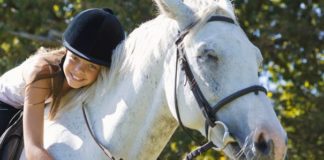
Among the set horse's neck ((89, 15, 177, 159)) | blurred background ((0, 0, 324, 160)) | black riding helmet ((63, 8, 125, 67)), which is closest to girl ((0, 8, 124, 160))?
black riding helmet ((63, 8, 125, 67))

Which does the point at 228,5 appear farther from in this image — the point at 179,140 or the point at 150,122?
the point at 179,140

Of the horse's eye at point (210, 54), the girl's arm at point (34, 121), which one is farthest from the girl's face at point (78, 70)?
the horse's eye at point (210, 54)

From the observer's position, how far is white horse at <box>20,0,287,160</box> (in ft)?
10.7

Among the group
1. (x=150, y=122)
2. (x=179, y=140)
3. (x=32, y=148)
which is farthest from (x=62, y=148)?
(x=179, y=140)

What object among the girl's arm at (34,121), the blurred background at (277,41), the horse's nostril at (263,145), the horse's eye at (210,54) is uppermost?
the horse's eye at (210,54)

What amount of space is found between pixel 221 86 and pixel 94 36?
80 cm

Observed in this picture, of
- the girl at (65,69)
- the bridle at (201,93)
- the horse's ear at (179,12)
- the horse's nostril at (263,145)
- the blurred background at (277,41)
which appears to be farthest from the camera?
the blurred background at (277,41)

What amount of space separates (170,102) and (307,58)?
6312mm

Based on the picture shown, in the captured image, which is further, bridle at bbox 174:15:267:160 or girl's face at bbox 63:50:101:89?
girl's face at bbox 63:50:101:89

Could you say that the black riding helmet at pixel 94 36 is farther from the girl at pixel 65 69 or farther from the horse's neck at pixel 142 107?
the horse's neck at pixel 142 107

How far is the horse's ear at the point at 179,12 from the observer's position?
3.53 metres

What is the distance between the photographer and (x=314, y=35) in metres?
9.19

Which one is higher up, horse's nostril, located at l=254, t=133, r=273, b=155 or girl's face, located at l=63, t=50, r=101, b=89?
horse's nostril, located at l=254, t=133, r=273, b=155

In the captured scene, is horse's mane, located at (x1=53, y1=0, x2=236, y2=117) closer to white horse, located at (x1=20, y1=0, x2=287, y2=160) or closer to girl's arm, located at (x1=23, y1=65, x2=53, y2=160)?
white horse, located at (x1=20, y1=0, x2=287, y2=160)
